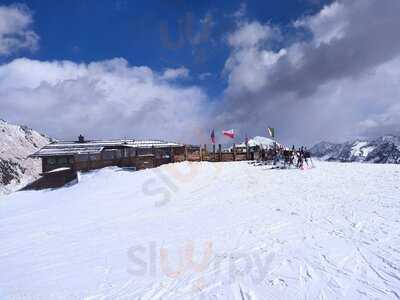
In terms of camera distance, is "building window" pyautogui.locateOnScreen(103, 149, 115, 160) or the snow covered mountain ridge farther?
the snow covered mountain ridge

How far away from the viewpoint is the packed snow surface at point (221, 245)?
7.15 metres

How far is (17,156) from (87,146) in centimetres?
6653

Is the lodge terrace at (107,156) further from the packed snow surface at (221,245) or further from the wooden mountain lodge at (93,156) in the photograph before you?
the packed snow surface at (221,245)

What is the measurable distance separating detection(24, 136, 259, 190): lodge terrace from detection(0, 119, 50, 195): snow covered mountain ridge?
118 ft

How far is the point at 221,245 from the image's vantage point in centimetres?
1010

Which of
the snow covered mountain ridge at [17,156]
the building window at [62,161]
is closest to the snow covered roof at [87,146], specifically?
the building window at [62,161]

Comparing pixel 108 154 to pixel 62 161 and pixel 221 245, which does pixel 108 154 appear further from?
pixel 221 245

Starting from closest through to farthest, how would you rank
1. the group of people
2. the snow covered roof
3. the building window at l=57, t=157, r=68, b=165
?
the group of people
the snow covered roof
the building window at l=57, t=157, r=68, b=165

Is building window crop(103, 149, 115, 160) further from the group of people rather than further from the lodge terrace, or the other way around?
the group of people

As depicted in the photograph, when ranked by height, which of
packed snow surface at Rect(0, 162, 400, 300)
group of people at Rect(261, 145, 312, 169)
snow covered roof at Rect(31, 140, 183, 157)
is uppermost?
snow covered roof at Rect(31, 140, 183, 157)

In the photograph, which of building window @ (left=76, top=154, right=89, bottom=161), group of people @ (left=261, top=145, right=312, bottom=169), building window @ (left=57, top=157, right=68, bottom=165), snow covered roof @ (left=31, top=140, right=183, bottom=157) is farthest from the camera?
building window @ (left=76, top=154, right=89, bottom=161)

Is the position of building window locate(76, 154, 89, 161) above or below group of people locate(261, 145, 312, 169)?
above

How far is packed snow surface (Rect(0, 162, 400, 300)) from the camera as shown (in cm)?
715

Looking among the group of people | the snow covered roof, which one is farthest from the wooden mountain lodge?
the group of people
